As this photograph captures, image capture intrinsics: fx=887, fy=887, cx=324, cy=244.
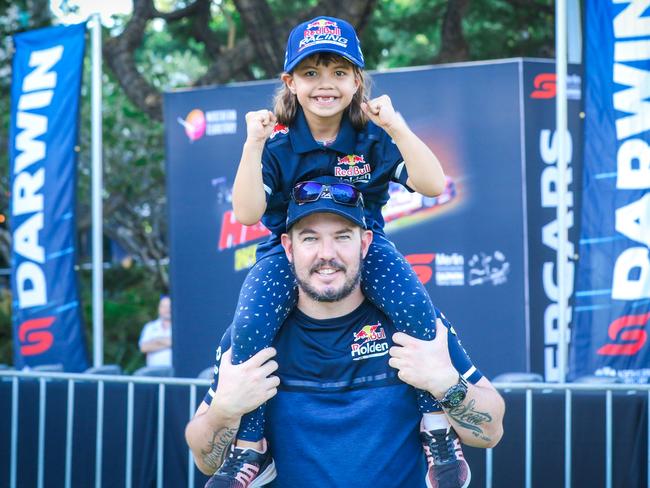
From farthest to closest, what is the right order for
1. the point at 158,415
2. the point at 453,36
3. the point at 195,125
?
1. the point at 453,36
2. the point at 195,125
3. the point at 158,415

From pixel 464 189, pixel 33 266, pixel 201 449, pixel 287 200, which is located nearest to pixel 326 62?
pixel 287 200

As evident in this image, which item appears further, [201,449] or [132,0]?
[132,0]

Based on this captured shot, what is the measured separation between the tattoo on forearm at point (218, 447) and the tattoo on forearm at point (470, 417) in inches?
33.5

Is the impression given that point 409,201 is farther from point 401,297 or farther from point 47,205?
point 401,297

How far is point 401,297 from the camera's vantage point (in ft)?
11.2

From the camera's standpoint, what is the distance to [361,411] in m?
3.40

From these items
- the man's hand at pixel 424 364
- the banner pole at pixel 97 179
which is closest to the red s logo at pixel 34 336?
the banner pole at pixel 97 179

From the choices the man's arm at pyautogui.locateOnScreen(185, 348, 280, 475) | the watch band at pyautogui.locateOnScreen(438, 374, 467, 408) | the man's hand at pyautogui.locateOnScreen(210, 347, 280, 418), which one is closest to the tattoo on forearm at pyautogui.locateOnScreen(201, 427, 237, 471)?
the man's arm at pyautogui.locateOnScreen(185, 348, 280, 475)

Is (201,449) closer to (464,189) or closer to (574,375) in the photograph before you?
(574,375)

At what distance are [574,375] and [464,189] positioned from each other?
2.05m

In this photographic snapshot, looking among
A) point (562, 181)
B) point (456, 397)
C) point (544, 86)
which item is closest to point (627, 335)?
point (562, 181)

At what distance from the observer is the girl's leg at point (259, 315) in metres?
3.40

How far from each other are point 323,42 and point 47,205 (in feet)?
17.8

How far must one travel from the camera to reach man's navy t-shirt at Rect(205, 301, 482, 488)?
11.0 feet
